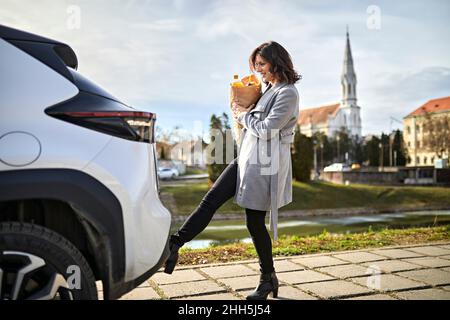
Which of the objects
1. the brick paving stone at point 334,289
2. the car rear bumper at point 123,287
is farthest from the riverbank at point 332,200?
the car rear bumper at point 123,287

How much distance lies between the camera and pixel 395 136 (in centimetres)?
7519

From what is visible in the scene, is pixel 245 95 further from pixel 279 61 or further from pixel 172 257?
pixel 172 257

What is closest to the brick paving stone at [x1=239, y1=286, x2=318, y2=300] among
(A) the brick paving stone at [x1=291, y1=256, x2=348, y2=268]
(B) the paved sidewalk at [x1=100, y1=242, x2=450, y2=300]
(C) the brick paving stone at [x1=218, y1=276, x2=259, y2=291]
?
(B) the paved sidewalk at [x1=100, y1=242, x2=450, y2=300]

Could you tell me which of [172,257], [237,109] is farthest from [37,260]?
[237,109]

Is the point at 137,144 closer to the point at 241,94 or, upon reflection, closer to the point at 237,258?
the point at 241,94

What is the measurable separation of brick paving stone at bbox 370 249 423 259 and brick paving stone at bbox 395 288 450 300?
3.95ft

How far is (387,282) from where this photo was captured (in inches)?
134

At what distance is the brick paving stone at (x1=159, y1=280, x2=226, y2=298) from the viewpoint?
312 cm

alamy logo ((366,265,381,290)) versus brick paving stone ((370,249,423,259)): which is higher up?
alamy logo ((366,265,381,290))

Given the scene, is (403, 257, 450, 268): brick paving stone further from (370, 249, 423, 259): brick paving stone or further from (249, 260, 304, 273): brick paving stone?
(249, 260, 304, 273): brick paving stone

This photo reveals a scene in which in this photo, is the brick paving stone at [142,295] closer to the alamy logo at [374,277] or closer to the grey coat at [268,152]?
the grey coat at [268,152]

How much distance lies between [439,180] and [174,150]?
31301 millimetres

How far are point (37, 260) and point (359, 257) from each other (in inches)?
136
